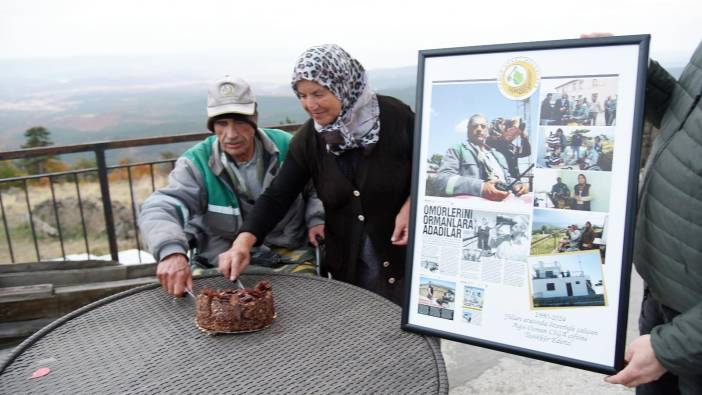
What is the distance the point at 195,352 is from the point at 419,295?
0.69 metres

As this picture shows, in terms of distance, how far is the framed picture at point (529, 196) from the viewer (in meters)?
1.13

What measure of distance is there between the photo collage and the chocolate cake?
51 centimetres

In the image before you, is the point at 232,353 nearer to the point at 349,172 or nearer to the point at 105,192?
the point at 349,172

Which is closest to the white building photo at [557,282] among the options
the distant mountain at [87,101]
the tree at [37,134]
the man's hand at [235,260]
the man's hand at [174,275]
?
the man's hand at [235,260]

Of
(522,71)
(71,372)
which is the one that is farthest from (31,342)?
(522,71)

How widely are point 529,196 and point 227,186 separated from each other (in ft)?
4.99

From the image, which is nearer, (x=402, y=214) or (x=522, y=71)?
(x=522, y=71)

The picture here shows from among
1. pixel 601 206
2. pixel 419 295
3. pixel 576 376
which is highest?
pixel 601 206

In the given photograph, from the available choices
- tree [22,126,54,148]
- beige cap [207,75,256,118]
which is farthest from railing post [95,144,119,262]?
tree [22,126,54,148]

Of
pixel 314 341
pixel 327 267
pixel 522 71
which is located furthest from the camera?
pixel 327 267

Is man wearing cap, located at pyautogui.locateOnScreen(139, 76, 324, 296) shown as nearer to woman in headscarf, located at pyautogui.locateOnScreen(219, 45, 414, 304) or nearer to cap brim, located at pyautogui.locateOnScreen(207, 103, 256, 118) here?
cap brim, located at pyautogui.locateOnScreen(207, 103, 256, 118)

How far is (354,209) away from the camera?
194cm

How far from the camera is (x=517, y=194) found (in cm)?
125

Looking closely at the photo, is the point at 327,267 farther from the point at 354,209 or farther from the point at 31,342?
the point at 31,342
